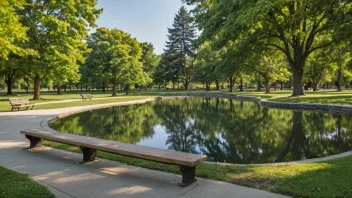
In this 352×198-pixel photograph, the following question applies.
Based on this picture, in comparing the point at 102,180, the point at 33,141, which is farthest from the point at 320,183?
the point at 33,141

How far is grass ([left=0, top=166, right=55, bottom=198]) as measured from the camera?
3680mm

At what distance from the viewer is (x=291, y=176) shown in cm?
442

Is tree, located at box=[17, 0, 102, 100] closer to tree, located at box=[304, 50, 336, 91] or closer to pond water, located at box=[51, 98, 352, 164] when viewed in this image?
pond water, located at box=[51, 98, 352, 164]

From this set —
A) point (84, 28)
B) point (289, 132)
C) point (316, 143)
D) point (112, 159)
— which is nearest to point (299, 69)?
point (289, 132)

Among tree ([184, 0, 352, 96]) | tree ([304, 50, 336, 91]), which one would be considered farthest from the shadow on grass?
tree ([304, 50, 336, 91])

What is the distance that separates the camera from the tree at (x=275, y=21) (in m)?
16.0

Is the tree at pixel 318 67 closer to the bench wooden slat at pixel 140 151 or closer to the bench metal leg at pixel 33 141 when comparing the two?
the bench wooden slat at pixel 140 151

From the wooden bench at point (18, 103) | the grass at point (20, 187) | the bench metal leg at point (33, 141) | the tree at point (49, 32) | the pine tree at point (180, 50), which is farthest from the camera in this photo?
the pine tree at point (180, 50)

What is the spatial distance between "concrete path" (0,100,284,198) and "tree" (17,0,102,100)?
19.6 metres

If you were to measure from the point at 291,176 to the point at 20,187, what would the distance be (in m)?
4.65

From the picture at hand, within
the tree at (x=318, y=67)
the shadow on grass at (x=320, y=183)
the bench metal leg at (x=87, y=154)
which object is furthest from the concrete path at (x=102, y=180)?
the tree at (x=318, y=67)

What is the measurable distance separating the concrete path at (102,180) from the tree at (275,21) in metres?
13.7

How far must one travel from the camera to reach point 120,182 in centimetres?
439

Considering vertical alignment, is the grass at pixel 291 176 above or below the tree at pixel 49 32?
below
